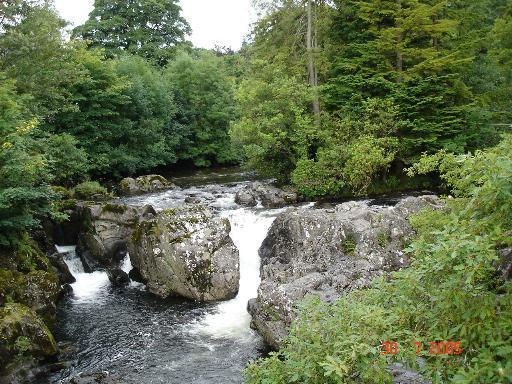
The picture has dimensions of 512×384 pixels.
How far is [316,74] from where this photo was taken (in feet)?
77.5

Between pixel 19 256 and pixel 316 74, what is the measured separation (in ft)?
57.4

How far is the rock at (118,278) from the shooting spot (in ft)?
50.3

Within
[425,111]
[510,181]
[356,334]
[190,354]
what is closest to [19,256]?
[190,354]

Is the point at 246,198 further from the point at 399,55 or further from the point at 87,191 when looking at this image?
the point at 399,55

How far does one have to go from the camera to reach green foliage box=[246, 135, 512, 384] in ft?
9.94

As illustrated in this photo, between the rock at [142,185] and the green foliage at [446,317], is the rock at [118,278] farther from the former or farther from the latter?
the green foliage at [446,317]

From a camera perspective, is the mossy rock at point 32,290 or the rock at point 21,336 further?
the mossy rock at point 32,290

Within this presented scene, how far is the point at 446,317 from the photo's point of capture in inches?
136

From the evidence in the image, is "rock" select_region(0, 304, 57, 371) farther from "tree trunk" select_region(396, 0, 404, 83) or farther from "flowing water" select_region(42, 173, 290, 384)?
"tree trunk" select_region(396, 0, 404, 83)

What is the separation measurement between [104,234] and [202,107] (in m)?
23.1

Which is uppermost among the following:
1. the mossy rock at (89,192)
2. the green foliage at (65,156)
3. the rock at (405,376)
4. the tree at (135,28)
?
the tree at (135,28)
